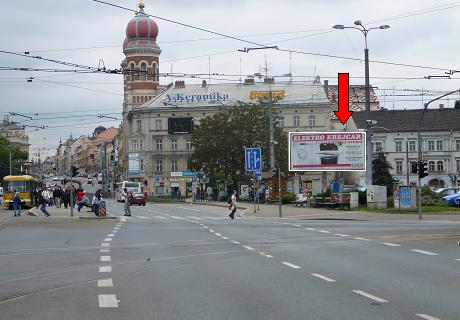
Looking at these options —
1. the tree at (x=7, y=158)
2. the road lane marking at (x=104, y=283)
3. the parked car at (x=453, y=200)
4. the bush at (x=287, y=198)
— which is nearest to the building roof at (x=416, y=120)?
the bush at (x=287, y=198)

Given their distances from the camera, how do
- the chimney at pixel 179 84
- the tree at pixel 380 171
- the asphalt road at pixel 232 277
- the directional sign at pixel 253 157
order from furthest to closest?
the chimney at pixel 179 84, the tree at pixel 380 171, the directional sign at pixel 253 157, the asphalt road at pixel 232 277

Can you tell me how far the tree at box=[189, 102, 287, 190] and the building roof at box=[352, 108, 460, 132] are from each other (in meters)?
31.7

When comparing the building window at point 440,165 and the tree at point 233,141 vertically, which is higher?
the tree at point 233,141

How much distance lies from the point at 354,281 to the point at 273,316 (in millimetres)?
4320

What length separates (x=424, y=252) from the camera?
807 inches

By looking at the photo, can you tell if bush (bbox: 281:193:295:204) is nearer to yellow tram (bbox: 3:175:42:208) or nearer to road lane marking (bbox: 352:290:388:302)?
yellow tram (bbox: 3:175:42:208)

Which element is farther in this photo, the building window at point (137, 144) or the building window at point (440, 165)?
the building window at point (137, 144)

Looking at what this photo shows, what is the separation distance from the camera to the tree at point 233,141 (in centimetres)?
8575

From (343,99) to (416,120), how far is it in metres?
71.4

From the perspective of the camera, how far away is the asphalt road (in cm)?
1088

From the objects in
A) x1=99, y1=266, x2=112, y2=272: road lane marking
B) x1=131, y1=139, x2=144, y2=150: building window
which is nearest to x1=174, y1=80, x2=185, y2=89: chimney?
x1=131, y1=139, x2=144, y2=150: building window

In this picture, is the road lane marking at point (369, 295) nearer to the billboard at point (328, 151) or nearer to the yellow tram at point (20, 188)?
the billboard at point (328, 151)

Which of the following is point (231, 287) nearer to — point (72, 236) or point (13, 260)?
point (13, 260)

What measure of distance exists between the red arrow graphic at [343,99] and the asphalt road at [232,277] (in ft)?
62.7
